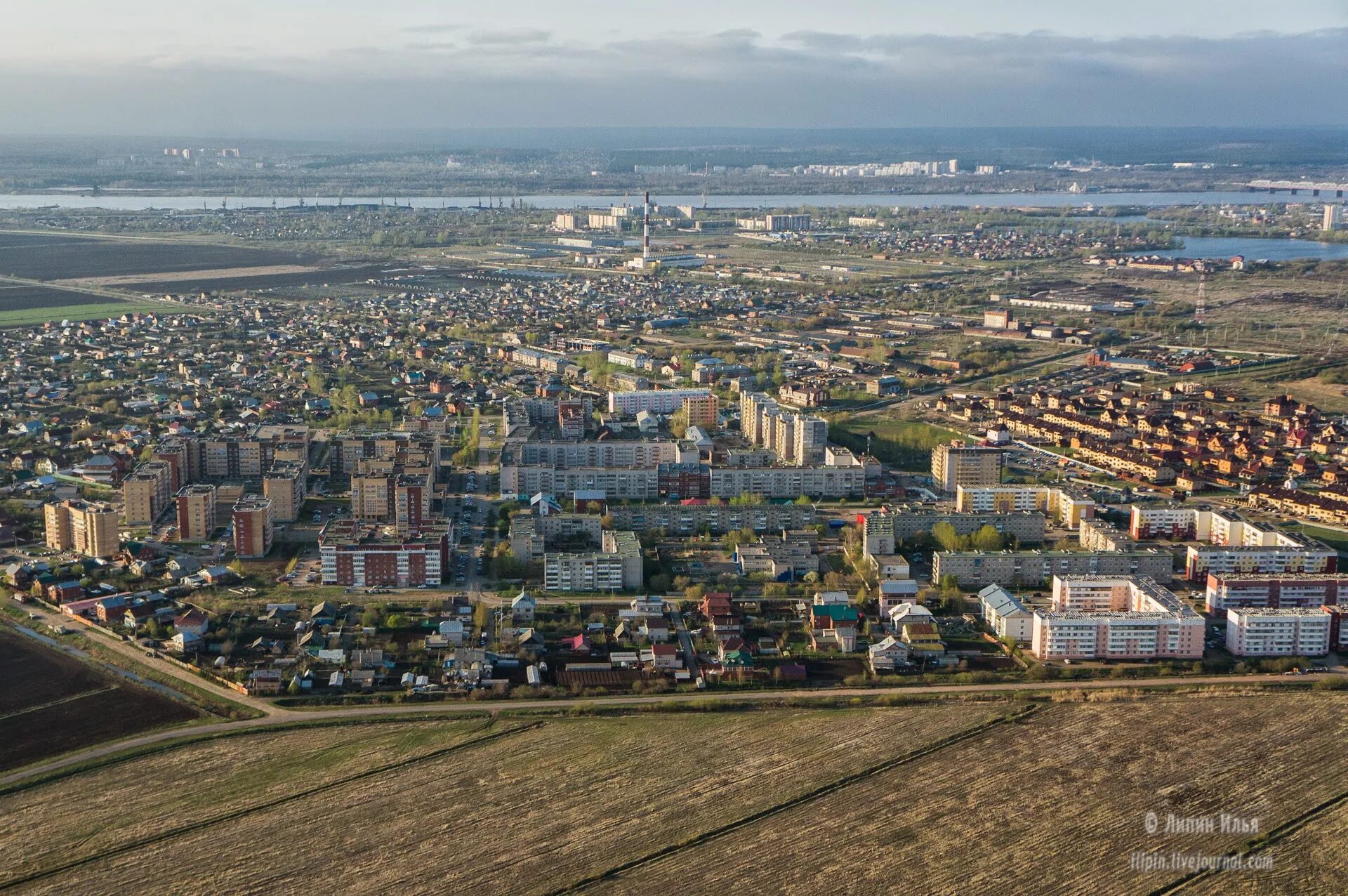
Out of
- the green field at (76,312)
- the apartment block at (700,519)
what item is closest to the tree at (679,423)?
the apartment block at (700,519)

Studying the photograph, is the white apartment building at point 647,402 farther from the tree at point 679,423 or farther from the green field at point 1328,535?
the green field at point 1328,535

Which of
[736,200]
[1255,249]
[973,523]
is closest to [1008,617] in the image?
[973,523]

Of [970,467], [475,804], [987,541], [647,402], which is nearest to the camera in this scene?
[475,804]

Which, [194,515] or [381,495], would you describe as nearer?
[194,515]

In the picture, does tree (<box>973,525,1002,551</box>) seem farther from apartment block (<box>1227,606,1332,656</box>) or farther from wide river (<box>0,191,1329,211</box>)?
wide river (<box>0,191,1329,211</box>)

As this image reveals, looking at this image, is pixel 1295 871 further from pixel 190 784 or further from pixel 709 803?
pixel 190 784

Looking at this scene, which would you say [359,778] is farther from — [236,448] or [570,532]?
[236,448]

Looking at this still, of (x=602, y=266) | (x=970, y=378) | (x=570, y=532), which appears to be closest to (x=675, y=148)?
(x=602, y=266)

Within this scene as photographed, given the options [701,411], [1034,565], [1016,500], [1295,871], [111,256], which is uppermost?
[111,256]
